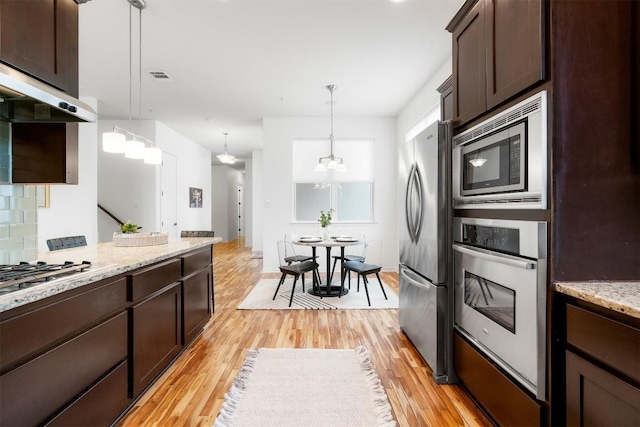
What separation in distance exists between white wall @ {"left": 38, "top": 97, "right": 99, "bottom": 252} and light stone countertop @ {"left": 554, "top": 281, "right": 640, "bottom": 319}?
5795 millimetres

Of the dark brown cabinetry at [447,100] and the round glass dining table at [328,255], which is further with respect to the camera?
the round glass dining table at [328,255]

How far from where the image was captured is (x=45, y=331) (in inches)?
49.1

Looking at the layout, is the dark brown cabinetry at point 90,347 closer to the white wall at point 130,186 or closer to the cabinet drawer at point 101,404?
the cabinet drawer at point 101,404

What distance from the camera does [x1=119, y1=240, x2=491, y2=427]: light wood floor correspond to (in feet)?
6.11

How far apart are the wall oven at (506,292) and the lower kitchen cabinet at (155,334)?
6.43 feet

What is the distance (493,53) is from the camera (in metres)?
1.69

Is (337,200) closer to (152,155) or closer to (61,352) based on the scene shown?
(152,155)

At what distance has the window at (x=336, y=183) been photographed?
243 inches

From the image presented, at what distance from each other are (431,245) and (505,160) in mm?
835

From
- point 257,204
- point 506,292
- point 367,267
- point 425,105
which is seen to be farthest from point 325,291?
point 257,204

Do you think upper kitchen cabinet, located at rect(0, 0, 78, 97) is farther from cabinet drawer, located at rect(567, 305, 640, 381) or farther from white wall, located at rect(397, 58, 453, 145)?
white wall, located at rect(397, 58, 453, 145)

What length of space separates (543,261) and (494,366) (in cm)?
68

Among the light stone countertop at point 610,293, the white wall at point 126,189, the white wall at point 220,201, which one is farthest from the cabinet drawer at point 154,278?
the white wall at point 220,201

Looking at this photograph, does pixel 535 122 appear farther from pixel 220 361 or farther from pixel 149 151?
pixel 149 151
